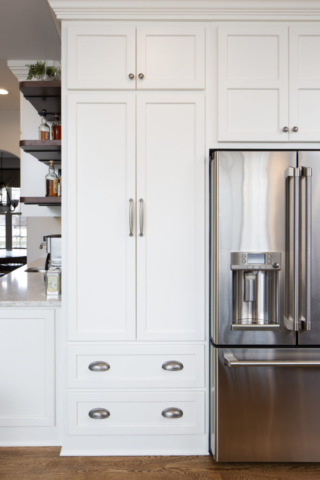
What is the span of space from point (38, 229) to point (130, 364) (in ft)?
8.68

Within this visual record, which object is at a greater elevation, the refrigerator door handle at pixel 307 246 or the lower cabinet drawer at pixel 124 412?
the refrigerator door handle at pixel 307 246

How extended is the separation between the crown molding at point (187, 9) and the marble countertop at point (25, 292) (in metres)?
1.55

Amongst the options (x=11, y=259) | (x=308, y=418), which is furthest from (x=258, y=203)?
(x=11, y=259)

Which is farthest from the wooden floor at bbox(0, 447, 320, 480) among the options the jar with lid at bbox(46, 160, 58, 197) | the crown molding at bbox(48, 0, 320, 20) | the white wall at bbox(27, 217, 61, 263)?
the white wall at bbox(27, 217, 61, 263)

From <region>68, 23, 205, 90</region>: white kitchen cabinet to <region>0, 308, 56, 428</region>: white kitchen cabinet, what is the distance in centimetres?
134

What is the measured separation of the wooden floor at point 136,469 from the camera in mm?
1828

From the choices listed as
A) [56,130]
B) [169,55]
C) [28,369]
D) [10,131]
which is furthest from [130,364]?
[10,131]

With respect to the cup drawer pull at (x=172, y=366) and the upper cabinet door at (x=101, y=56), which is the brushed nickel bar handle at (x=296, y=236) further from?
the upper cabinet door at (x=101, y=56)

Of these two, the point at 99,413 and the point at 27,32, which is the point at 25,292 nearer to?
the point at 99,413

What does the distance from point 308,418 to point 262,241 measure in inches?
37.9

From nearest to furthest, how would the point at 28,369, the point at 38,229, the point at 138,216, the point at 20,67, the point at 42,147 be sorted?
the point at 138,216 → the point at 28,369 → the point at 42,147 → the point at 20,67 → the point at 38,229

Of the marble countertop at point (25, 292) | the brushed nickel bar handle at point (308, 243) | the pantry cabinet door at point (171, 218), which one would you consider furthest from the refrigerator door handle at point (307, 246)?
the marble countertop at point (25, 292)

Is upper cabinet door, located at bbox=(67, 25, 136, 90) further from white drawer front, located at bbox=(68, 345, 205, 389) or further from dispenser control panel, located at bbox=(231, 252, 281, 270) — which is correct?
white drawer front, located at bbox=(68, 345, 205, 389)

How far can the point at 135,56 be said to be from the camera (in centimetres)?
190
